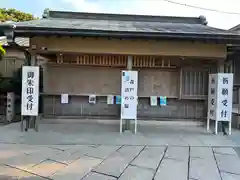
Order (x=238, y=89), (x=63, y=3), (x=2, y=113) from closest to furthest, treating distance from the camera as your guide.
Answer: (x=238, y=89), (x=2, y=113), (x=63, y=3)

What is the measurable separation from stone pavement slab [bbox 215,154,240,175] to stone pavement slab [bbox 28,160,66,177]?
2893 mm

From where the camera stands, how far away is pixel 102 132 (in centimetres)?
662

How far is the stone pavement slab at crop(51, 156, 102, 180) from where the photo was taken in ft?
11.5

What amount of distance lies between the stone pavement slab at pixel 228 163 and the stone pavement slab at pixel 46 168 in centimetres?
289

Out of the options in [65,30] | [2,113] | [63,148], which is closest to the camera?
[63,148]

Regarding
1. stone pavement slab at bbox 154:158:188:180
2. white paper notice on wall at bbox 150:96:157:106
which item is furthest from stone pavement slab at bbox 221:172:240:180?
white paper notice on wall at bbox 150:96:157:106

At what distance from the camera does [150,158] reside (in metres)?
4.41

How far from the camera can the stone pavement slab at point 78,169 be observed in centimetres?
350

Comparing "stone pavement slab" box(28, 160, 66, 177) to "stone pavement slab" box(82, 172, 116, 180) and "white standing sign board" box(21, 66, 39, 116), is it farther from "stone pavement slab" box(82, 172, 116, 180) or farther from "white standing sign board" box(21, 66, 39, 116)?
"white standing sign board" box(21, 66, 39, 116)

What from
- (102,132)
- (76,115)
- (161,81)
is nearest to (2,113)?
(76,115)

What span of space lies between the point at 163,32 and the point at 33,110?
4.24m

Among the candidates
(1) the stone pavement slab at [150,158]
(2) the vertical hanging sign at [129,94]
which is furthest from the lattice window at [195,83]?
(1) the stone pavement slab at [150,158]

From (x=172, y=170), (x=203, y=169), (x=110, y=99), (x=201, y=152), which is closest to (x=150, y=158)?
(x=172, y=170)

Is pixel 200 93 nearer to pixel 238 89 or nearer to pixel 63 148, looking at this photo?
pixel 238 89
